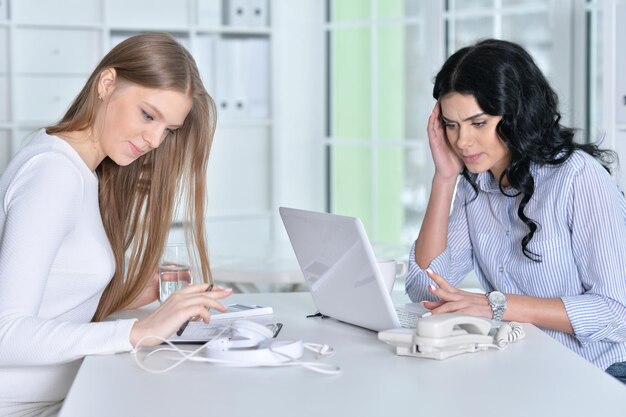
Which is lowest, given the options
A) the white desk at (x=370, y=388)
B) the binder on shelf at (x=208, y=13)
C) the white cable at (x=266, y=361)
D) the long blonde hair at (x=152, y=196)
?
the white desk at (x=370, y=388)

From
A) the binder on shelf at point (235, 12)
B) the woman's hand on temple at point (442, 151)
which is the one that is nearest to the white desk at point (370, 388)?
the woman's hand on temple at point (442, 151)

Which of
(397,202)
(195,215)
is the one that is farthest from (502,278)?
(397,202)

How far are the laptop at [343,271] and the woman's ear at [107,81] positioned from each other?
45cm

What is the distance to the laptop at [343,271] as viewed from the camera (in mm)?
1776

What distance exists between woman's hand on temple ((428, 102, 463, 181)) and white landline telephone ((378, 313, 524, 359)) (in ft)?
2.55

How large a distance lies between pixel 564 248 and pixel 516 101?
38 centimetres

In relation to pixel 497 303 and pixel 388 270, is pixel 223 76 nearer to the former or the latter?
pixel 388 270

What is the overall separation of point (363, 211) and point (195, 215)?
3.22m

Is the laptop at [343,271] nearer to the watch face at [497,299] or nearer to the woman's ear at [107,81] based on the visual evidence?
the watch face at [497,299]

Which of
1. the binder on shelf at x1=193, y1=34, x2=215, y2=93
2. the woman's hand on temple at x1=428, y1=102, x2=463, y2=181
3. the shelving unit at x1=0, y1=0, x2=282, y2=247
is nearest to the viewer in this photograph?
the woman's hand on temple at x1=428, y1=102, x2=463, y2=181

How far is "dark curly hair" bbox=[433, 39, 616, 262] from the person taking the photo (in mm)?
2242

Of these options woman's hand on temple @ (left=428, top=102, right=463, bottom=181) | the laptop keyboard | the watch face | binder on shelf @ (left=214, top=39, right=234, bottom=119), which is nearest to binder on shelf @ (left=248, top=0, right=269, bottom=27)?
binder on shelf @ (left=214, top=39, right=234, bottom=119)

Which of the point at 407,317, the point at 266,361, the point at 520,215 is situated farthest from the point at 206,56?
the point at 266,361

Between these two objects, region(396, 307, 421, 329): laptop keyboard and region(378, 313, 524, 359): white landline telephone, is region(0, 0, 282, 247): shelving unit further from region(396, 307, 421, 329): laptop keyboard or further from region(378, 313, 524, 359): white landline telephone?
region(378, 313, 524, 359): white landline telephone
